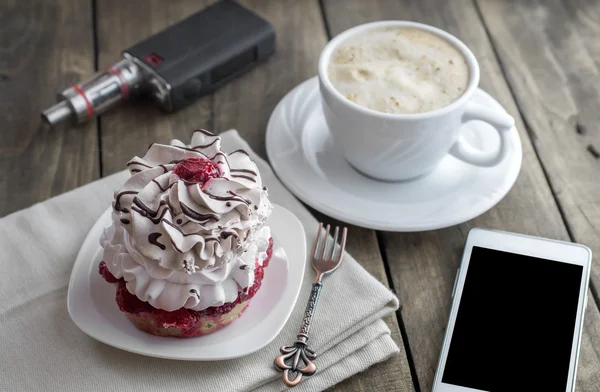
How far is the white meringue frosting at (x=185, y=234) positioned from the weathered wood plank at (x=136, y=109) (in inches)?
14.6

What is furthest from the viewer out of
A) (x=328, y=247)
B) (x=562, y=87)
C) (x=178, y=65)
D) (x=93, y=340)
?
(x=562, y=87)

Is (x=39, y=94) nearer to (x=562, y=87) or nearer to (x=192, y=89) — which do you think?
(x=192, y=89)

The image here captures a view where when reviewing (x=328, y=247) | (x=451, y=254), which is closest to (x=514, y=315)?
(x=451, y=254)

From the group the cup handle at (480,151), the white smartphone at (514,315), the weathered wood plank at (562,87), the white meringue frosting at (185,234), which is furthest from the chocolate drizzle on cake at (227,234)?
the weathered wood plank at (562,87)

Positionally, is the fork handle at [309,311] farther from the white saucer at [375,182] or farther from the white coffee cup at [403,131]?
the white coffee cup at [403,131]

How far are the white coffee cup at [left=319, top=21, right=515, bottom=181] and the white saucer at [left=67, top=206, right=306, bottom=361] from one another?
0.18m

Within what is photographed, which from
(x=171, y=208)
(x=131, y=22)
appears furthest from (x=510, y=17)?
(x=171, y=208)

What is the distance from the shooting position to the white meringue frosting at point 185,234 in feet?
2.75

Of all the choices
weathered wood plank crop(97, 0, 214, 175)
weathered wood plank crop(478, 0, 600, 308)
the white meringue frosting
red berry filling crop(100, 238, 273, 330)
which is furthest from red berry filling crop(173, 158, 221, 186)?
weathered wood plank crop(478, 0, 600, 308)

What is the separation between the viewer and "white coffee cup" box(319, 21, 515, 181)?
3.43 feet

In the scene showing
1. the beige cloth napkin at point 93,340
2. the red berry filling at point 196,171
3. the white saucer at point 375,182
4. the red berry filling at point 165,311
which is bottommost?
the beige cloth napkin at point 93,340

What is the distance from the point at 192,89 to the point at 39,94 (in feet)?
1.00

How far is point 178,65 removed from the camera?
1.29 m

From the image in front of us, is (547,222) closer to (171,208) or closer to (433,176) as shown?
(433,176)
